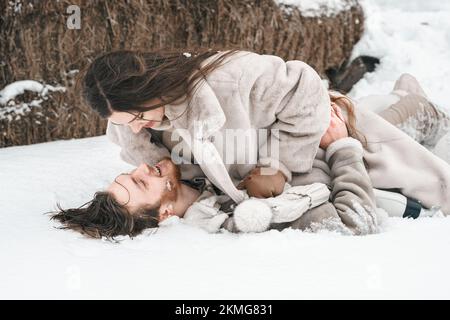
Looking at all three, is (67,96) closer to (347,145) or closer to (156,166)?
(156,166)

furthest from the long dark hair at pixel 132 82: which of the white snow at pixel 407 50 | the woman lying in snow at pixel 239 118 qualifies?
the white snow at pixel 407 50

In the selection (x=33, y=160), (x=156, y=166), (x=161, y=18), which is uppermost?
(x=161, y=18)

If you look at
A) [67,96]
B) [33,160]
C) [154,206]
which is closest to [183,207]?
[154,206]

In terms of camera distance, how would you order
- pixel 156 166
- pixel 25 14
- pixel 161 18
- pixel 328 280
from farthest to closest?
pixel 161 18 → pixel 25 14 → pixel 156 166 → pixel 328 280

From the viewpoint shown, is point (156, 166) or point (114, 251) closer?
point (114, 251)

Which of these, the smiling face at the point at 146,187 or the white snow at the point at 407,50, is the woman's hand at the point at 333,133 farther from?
the white snow at the point at 407,50

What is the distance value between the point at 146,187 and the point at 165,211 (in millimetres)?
93

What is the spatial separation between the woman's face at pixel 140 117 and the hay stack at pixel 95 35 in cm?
107

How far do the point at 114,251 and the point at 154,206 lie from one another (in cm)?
26

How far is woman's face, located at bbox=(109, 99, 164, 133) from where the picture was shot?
164 cm

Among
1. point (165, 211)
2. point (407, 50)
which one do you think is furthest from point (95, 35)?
point (407, 50)

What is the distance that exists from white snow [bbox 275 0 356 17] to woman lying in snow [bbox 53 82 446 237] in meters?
1.60

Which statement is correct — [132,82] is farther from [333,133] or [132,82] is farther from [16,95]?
[16,95]

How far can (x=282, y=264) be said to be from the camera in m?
1.41
